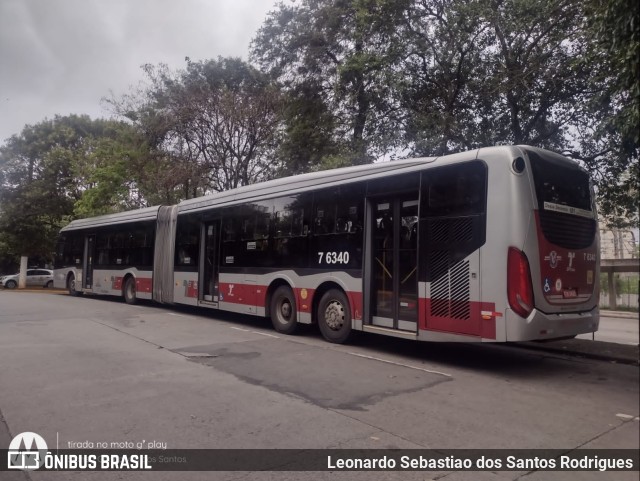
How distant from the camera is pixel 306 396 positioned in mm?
5949

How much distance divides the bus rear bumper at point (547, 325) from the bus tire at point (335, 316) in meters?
3.38

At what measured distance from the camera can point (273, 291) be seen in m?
11.2

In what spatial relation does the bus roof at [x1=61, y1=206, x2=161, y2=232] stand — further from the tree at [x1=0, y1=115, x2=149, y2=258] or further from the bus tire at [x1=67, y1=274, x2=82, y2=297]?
the tree at [x1=0, y1=115, x2=149, y2=258]

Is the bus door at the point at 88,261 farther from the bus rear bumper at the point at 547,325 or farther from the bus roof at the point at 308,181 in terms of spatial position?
the bus rear bumper at the point at 547,325

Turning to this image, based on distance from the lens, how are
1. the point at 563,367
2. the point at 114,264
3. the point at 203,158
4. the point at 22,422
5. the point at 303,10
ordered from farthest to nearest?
1. the point at 203,158
2. the point at 114,264
3. the point at 303,10
4. the point at 563,367
5. the point at 22,422

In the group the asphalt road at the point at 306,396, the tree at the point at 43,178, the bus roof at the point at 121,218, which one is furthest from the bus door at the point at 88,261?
the asphalt road at the point at 306,396

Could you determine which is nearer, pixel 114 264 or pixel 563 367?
pixel 563 367

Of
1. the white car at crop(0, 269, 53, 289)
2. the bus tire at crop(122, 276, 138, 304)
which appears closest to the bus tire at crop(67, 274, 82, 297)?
the bus tire at crop(122, 276, 138, 304)

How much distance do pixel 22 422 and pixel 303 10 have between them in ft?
51.5

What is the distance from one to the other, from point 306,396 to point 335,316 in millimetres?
3506

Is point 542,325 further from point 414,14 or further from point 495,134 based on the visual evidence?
point 414,14

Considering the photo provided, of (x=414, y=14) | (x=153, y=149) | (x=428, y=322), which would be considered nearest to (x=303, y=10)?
(x=414, y=14)

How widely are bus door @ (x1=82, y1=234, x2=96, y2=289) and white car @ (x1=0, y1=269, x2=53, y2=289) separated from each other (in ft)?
56.1

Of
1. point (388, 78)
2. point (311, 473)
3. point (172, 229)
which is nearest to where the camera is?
point (311, 473)
